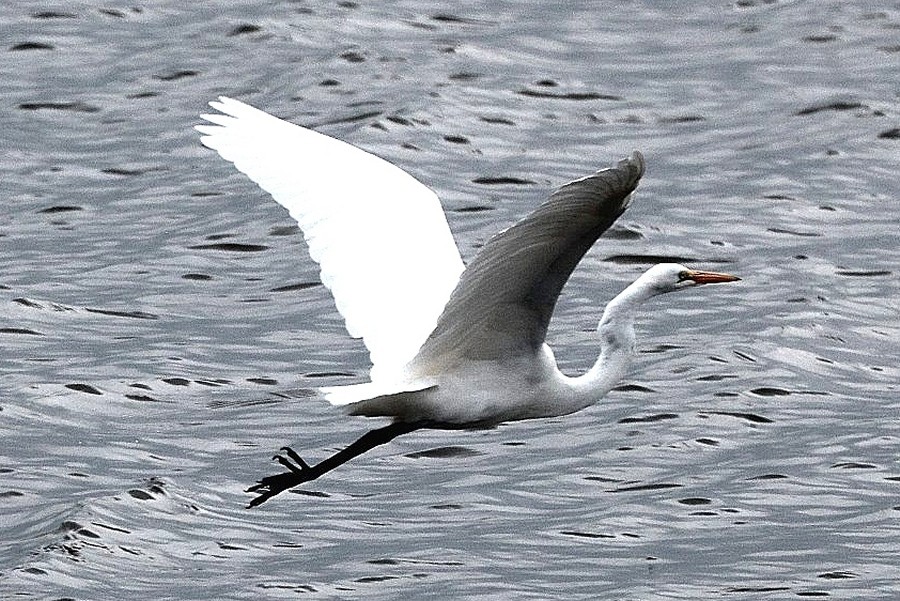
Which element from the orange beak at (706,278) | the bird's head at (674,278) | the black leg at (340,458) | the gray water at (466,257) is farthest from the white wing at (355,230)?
the gray water at (466,257)

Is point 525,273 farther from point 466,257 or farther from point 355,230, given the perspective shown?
point 466,257

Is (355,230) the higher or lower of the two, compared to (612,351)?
higher

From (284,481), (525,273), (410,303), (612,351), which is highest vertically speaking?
(525,273)

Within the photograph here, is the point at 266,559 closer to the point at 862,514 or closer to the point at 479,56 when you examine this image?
the point at 862,514

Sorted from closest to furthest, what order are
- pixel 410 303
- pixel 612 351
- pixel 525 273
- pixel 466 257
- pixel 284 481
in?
pixel 525 273 → pixel 612 351 → pixel 410 303 → pixel 284 481 → pixel 466 257

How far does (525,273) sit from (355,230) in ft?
5.45

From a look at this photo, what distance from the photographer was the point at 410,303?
9.23 m

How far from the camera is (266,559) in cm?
1120

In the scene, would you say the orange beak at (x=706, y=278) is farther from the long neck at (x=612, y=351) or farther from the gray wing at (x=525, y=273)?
the gray wing at (x=525, y=273)

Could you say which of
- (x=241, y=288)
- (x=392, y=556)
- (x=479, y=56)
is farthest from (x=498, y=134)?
(x=392, y=556)

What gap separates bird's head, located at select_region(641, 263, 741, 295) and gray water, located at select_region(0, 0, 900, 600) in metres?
2.43

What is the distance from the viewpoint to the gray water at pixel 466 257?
37.0ft

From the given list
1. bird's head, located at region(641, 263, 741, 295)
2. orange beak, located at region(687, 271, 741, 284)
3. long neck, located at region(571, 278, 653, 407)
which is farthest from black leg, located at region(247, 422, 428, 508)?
orange beak, located at region(687, 271, 741, 284)

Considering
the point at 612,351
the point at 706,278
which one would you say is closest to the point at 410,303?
the point at 612,351
